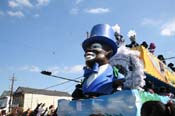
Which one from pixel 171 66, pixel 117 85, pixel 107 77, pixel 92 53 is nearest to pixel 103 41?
pixel 92 53

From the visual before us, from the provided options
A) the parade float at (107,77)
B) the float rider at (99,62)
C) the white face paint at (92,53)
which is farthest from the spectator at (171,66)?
the white face paint at (92,53)

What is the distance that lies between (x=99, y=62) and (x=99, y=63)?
0.8 inches

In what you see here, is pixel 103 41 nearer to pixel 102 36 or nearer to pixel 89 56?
pixel 102 36

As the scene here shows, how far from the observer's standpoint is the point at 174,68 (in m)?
10.3

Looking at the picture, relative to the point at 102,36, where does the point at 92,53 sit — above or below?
below

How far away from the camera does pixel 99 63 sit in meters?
6.22

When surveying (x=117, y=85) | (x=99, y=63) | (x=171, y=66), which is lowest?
(x=117, y=85)

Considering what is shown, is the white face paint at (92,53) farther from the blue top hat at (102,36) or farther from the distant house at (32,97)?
the distant house at (32,97)

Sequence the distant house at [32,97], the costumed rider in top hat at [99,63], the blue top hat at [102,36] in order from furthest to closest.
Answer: the distant house at [32,97], the blue top hat at [102,36], the costumed rider in top hat at [99,63]

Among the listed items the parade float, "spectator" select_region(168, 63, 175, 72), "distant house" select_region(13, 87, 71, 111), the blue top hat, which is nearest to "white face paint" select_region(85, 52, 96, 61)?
the parade float

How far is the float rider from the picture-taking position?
5977 mm

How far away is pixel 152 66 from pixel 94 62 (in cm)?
180

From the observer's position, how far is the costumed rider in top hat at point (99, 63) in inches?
235

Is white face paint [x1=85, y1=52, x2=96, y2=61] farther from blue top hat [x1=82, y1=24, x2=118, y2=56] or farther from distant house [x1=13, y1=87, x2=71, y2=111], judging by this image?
distant house [x1=13, y1=87, x2=71, y2=111]
